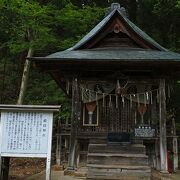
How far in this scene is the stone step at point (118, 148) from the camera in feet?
38.8

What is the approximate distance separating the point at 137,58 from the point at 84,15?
31.4 ft

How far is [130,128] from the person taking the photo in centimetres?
1297

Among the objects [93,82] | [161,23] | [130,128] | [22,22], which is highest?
[161,23]

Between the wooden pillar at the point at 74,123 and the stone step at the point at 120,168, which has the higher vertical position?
the wooden pillar at the point at 74,123

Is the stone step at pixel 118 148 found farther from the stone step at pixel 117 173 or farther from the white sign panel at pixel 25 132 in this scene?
the white sign panel at pixel 25 132

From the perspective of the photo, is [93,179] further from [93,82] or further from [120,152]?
[93,82]

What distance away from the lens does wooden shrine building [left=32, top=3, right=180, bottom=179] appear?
11.7 metres

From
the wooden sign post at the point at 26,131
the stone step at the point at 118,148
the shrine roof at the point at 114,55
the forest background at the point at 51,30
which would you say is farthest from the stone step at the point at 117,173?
the forest background at the point at 51,30

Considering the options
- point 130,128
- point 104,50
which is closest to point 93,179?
point 130,128

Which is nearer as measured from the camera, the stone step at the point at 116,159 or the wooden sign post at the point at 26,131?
the wooden sign post at the point at 26,131

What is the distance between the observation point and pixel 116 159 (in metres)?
11.4

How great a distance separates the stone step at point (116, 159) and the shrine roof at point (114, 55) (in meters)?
3.34

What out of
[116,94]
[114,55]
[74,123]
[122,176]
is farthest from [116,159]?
[114,55]

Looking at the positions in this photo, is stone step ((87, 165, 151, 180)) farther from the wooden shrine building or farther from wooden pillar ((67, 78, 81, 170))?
wooden pillar ((67, 78, 81, 170))
